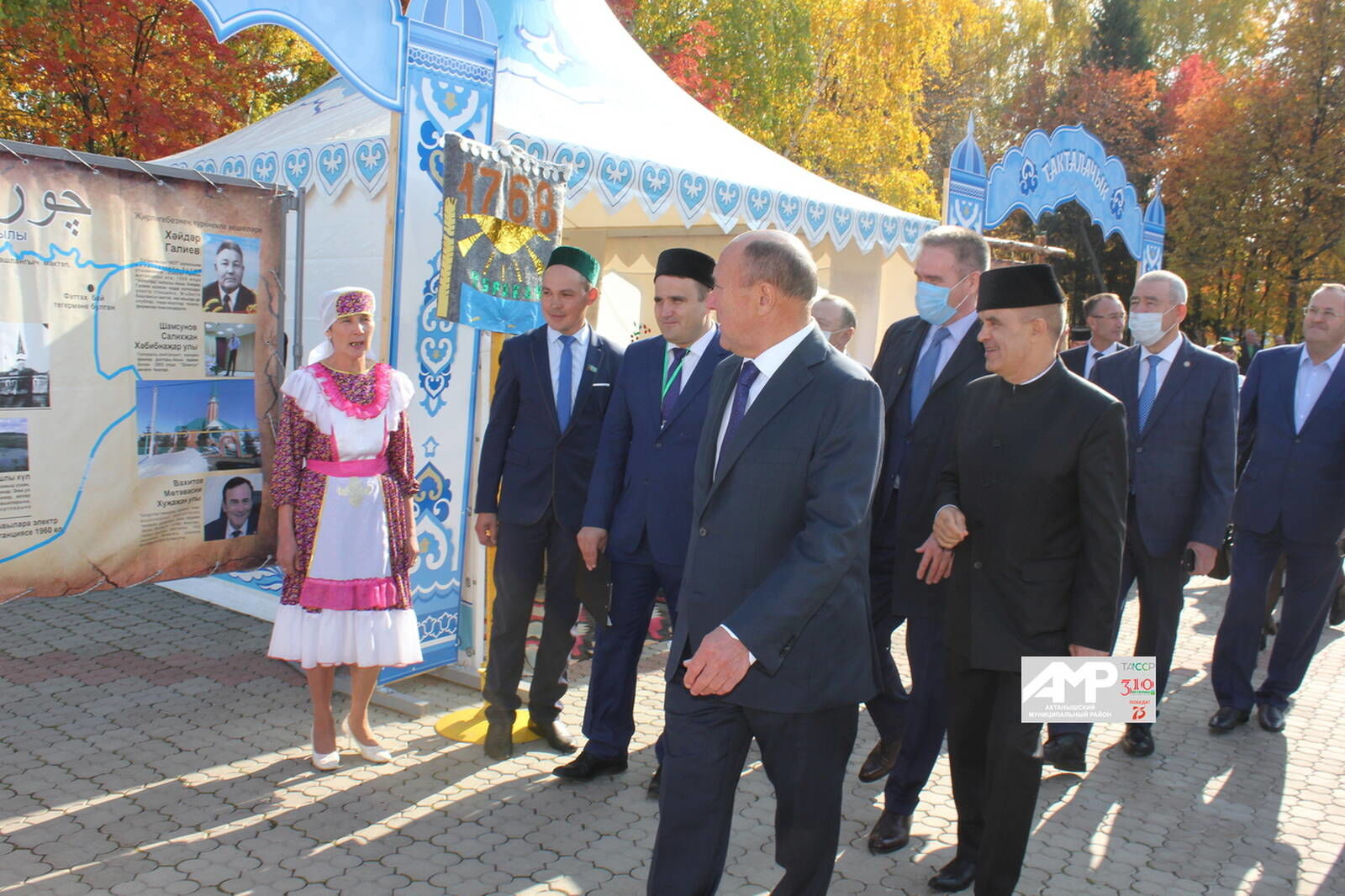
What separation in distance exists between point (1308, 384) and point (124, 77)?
10.4 meters

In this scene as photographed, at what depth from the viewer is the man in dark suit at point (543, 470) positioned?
4.25 metres

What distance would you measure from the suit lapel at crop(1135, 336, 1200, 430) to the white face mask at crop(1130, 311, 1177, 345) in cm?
10

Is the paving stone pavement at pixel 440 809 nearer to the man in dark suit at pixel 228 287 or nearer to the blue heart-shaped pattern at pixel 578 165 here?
the man in dark suit at pixel 228 287

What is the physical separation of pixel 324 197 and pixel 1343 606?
6.81 m

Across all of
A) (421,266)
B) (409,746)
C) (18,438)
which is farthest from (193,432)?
(409,746)

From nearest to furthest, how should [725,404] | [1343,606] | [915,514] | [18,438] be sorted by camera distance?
[725,404]
[915,514]
[18,438]
[1343,606]

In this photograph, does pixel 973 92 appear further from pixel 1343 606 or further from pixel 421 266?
pixel 421 266

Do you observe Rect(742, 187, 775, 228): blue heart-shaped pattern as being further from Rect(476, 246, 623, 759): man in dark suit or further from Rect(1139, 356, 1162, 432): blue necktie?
Rect(1139, 356, 1162, 432): blue necktie

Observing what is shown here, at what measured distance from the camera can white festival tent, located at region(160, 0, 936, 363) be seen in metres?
5.83

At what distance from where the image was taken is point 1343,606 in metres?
6.91

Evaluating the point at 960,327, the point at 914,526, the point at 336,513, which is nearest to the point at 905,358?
the point at 960,327

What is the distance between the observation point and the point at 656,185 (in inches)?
251

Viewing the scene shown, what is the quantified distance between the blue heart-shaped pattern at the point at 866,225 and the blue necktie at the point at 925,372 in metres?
4.24

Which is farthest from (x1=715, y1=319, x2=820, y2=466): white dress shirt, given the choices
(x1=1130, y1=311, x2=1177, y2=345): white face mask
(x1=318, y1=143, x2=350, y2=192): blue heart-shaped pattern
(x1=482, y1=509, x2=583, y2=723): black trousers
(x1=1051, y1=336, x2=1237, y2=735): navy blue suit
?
(x1=318, y1=143, x2=350, y2=192): blue heart-shaped pattern
